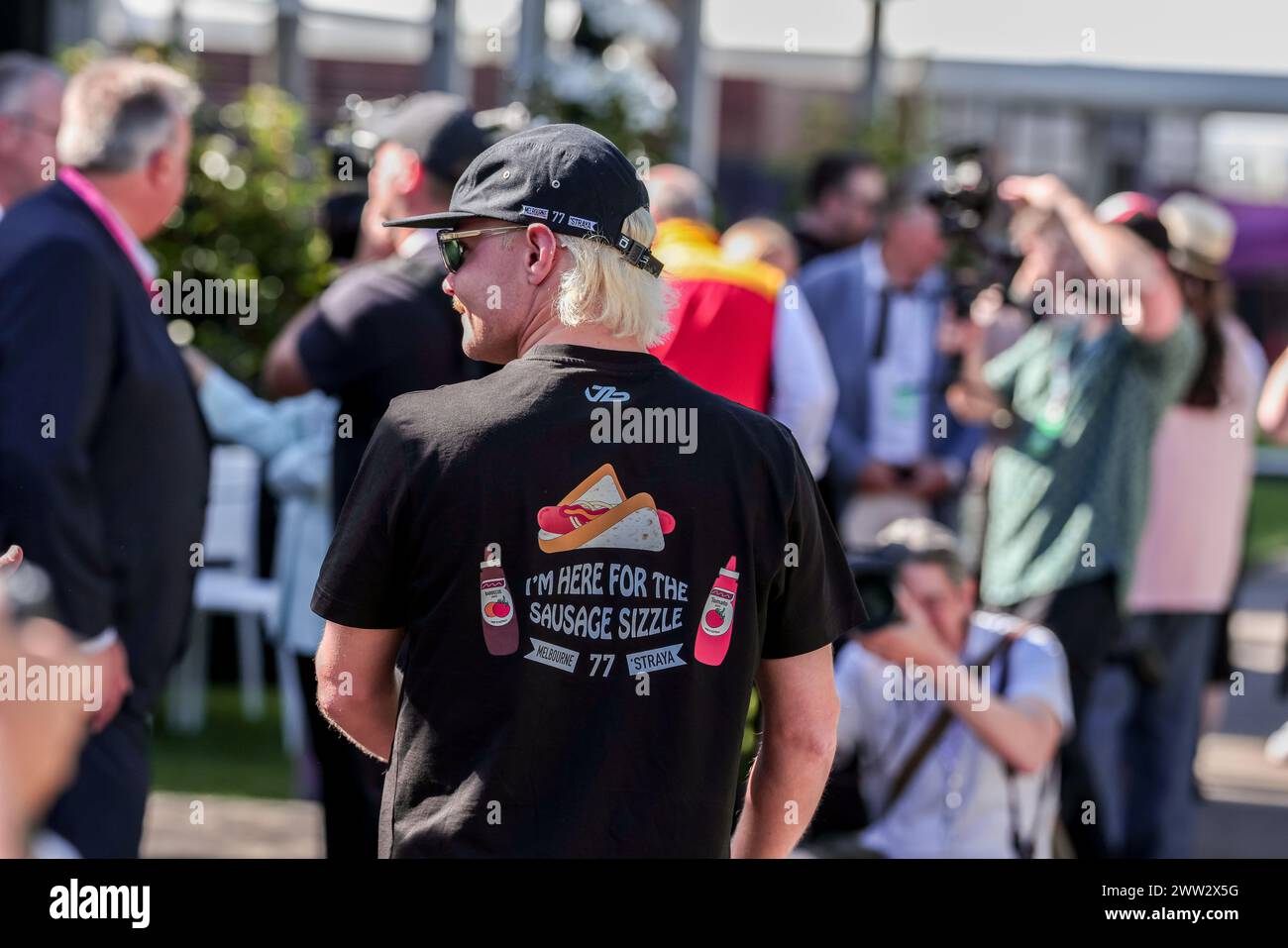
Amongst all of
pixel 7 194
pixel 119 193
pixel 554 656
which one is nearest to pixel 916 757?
pixel 554 656

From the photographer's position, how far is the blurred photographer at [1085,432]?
4.74 m

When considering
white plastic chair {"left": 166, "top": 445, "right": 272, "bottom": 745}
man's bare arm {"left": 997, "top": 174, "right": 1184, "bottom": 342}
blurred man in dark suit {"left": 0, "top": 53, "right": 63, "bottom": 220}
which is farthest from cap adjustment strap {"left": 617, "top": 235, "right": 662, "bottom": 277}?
white plastic chair {"left": 166, "top": 445, "right": 272, "bottom": 745}

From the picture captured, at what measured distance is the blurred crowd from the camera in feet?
10.4

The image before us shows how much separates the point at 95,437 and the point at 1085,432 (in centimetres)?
284

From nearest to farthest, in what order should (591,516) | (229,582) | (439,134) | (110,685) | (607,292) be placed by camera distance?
(591,516) < (607,292) < (110,685) < (439,134) < (229,582)

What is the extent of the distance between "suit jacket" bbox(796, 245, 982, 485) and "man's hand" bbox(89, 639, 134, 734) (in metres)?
3.33

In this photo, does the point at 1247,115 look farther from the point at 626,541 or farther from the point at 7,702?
the point at 7,702

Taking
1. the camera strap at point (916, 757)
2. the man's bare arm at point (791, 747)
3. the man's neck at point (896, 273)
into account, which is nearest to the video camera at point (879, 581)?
the camera strap at point (916, 757)

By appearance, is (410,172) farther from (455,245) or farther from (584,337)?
(584,337)

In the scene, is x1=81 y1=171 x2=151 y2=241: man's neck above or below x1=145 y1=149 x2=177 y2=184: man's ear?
below

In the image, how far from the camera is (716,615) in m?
2.13

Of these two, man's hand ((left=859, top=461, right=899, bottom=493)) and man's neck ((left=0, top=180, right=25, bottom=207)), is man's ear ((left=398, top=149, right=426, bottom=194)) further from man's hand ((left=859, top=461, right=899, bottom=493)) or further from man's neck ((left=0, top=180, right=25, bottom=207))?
man's hand ((left=859, top=461, right=899, bottom=493))

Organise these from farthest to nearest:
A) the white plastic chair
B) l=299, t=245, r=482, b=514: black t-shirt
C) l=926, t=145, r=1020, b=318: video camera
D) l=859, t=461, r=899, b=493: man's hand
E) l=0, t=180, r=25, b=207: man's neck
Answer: the white plastic chair < l=859, t=461, r=899, b=493: man's hand < l=926, t=145, r=1020, b=318: video camera < l=0, t=180, r=25, b=207: man's neck < l=299, t=245, r=482, b=514: black t-shirt
